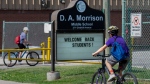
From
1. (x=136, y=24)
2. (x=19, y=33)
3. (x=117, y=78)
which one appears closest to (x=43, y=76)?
(x=136, y=24)

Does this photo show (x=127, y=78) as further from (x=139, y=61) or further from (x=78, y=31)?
(x=139, y=61)

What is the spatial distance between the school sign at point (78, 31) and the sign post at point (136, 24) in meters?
1.99

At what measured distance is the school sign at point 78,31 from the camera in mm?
15430

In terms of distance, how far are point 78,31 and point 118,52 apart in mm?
4113

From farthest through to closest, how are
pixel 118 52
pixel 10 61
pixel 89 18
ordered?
pixel 10 61, pixel 89 18, pixel 118 52

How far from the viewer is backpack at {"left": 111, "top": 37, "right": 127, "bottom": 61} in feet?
38.5

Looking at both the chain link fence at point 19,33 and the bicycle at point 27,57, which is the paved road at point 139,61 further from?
the chain link fence at point 19,33

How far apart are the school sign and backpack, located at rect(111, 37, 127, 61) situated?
3.75 m

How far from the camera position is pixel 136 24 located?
14.2 m

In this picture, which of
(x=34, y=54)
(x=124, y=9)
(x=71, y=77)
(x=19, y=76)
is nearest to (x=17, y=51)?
(x=34, y=54)

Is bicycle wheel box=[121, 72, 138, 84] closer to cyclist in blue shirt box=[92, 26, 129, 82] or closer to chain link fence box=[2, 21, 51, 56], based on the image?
cyclist in blue shirt box=[92, 26, 129, 82]

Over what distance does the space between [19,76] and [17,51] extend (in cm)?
511

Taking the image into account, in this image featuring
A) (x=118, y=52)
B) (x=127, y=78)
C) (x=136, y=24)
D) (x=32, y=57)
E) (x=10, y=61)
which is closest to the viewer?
(x=118, y=52)

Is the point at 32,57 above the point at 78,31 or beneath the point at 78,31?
beneath
